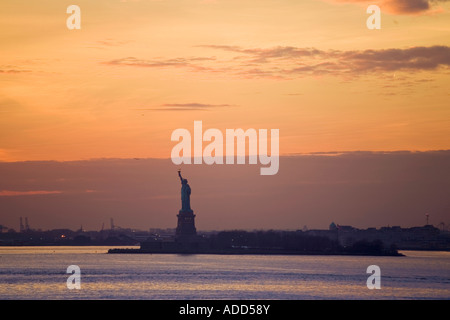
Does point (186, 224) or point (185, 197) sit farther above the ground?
point (185, 197)

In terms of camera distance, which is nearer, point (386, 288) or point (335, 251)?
point (386, 288)

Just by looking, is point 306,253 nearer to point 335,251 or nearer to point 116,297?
point 335,251

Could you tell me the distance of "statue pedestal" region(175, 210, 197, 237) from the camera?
130875 millimetres

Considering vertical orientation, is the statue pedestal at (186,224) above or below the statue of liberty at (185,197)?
below

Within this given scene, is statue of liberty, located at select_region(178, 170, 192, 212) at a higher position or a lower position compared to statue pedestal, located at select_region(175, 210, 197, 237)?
higher

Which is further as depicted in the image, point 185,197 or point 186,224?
point 186,224

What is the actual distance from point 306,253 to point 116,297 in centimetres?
8782

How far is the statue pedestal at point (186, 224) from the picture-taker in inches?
5153

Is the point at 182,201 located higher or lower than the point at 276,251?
higher

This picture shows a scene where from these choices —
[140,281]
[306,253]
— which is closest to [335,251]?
[306,253]

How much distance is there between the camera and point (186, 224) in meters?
132
